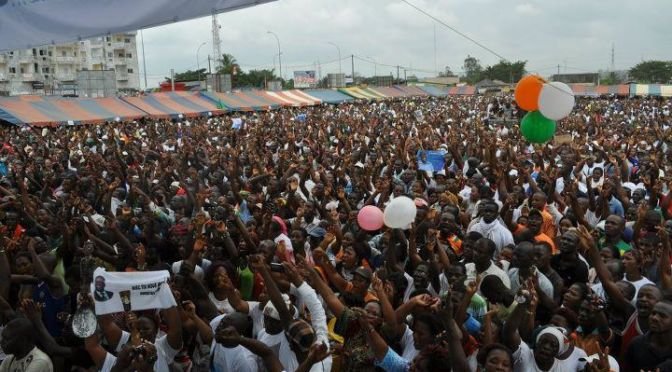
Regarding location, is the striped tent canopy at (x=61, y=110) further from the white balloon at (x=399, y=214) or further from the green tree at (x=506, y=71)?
the green tree at (x=506, y=71)

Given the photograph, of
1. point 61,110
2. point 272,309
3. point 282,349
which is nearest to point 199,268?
point 272,309

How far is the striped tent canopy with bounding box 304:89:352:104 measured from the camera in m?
53.3

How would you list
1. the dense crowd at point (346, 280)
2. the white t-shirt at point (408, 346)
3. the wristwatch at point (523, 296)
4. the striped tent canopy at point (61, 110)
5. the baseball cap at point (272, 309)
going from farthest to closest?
the striped tent canopy at point (61, 110) → the baseball cap at point (272, 309) → the white t-shirt at point (408, 346) → the dense crowd at point (346, 280) → the wristwatch at point (523, 296)

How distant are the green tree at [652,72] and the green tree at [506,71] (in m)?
14.1

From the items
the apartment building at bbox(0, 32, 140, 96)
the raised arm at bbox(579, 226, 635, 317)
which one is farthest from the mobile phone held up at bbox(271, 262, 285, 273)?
the apartment building at bbox(0, 32, 140, 96)

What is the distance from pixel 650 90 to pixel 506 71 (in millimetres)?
33304

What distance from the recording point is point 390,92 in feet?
218

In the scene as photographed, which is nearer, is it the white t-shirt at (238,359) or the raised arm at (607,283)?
the white t-shirt at (238,359)

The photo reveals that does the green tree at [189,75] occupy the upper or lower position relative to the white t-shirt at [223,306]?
upper

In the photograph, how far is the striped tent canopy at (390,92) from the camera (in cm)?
6376

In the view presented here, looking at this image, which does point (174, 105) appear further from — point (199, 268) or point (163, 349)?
point (163, 349)

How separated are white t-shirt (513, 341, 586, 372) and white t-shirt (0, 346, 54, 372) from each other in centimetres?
248

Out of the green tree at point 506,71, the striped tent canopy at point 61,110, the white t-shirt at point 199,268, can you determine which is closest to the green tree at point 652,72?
the green tree at point 506,71

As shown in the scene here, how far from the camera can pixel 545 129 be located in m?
7.64
